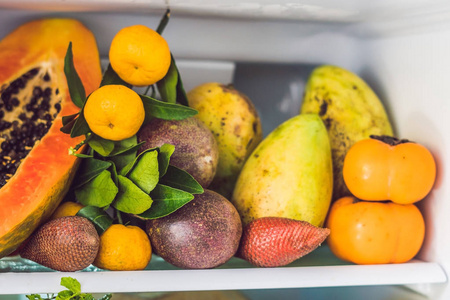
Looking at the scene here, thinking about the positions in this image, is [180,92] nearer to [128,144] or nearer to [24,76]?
[128,144]

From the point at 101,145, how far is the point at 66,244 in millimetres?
162

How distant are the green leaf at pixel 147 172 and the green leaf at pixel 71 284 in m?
0.16

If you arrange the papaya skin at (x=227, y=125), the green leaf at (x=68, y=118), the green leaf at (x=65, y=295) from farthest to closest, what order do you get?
1. the papaya skin at (x=227, y=125)
2. the green leaf at (x=68, y=118)
3. the green leaf at (x=65, y=295)

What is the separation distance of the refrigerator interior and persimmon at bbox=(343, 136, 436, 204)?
2.0 inches

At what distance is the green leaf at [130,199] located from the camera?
25.7 inches

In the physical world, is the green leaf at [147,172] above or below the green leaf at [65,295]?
above

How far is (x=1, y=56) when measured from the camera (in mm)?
793

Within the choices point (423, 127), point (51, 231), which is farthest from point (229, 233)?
point (423, 127)

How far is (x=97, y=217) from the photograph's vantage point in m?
0.67

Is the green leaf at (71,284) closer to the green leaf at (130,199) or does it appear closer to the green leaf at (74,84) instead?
the green leaf at (130,199)

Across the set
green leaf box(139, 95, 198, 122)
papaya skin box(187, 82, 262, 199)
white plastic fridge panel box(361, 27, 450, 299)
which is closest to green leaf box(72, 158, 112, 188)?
green leaf box(139, 95, 198, 122)

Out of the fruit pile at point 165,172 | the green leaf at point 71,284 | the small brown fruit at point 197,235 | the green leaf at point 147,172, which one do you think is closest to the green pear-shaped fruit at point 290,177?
the fruit pile at point 165,172

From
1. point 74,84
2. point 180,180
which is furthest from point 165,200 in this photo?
point 74,84

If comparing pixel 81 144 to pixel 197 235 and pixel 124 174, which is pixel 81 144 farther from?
pixel 197 235
